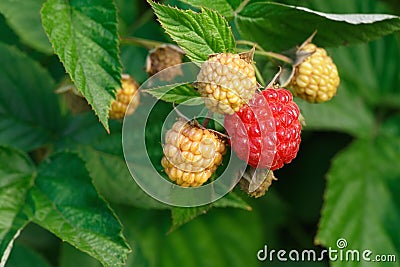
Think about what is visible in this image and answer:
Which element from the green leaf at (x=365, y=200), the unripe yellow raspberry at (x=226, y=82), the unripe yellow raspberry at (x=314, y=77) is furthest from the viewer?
the green leaf at (x=365, y=200)

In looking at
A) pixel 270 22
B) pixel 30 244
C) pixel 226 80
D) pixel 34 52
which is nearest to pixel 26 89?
pixel 34 52

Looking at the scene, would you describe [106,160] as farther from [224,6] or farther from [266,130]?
[266,130]

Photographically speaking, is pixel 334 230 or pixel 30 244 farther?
pixel 30 244

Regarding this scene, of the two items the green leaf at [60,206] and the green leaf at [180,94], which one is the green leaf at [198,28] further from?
the green leaf at [60,206]

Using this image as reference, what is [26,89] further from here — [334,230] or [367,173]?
[367,173]

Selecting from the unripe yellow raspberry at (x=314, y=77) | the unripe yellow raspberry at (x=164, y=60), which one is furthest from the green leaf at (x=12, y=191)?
the unripe yellow raspberry at (x=314, y=77)

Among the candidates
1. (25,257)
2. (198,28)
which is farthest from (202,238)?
(198,28)

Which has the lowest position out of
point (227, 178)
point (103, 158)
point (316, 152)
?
point (316, 152)
